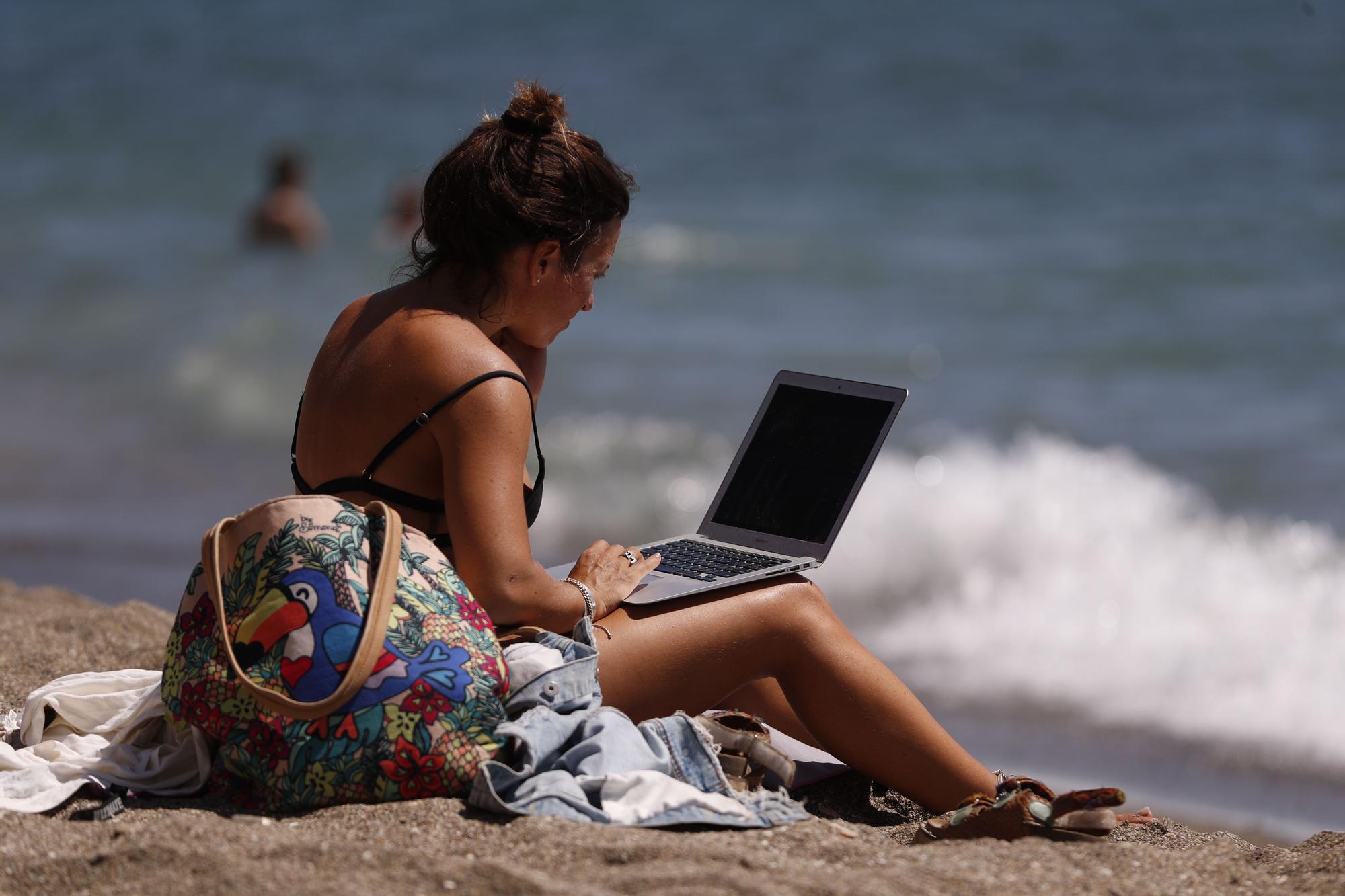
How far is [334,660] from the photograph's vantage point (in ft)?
7.88

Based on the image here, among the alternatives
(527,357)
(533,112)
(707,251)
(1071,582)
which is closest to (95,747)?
(527,357)

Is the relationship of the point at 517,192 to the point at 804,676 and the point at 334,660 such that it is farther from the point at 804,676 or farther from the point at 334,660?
the point at 804,676

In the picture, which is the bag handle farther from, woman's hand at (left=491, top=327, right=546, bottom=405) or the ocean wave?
the ocean wave

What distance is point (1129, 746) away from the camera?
4574 mm

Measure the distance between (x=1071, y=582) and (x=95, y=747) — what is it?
4.11m

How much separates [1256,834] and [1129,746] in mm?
697

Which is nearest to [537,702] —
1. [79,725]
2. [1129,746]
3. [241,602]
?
[241,602]

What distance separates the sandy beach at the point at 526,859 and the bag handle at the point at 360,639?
0.22 metres

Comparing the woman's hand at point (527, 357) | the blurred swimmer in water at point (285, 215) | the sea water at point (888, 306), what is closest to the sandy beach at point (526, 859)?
the woman's hand at point (527, 357)

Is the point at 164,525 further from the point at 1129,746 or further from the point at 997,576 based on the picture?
the point at 1129,746

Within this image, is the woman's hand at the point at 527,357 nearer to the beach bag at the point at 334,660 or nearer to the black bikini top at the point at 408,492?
the black bikini top at the point at 408,492

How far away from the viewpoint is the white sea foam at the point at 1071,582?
485cm

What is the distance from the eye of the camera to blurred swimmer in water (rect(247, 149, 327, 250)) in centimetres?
1221

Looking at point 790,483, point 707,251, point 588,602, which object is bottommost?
point 588,602
